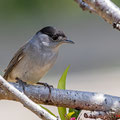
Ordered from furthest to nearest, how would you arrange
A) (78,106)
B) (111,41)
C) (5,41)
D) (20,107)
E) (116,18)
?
(5,41), (111,41), (20,107), (78,106), (116,18)

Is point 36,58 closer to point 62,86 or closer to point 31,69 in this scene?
point 31,69

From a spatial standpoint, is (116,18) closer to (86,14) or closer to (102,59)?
(102,59)

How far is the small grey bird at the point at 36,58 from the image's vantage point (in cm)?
486

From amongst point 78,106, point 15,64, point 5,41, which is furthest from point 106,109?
point 5,41

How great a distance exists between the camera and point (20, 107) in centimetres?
941

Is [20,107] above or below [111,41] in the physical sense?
below

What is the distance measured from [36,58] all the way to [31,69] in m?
0.15

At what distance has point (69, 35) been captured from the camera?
39.7 ft

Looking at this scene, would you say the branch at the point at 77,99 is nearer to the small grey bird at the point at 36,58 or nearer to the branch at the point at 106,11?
the branch at the point at 106,11

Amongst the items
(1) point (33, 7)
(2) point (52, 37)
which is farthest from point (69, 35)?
(2) point (52, 37)

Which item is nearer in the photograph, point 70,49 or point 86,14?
point 70,49

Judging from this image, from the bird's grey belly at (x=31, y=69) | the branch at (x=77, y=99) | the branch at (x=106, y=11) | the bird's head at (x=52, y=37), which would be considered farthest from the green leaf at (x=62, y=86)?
the bird's head at (x=52, y=37)

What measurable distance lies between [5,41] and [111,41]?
3.01 m

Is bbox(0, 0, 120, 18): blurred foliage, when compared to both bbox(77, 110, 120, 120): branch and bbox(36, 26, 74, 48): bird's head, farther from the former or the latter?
bbox(77, 110, 120, 120): branch
